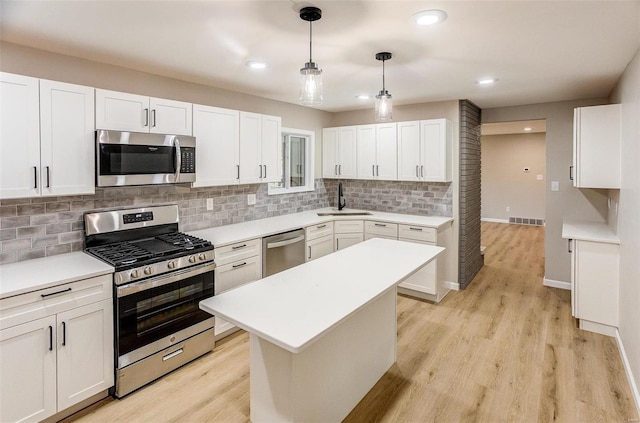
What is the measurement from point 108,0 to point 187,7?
389mm

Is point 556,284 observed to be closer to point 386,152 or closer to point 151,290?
point 386,152

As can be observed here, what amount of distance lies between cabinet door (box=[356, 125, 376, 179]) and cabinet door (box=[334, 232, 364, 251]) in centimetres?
86

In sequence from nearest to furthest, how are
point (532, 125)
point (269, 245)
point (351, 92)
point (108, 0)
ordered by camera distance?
1. point (108, 0)
2. point (269, 245)
3. point (351, 92)
4. point (532, 125)

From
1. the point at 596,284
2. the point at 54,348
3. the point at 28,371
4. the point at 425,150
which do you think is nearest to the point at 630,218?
the point at 596,284

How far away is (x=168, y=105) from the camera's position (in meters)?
3.00

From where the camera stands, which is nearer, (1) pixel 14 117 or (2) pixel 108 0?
(2) pixel 108 0

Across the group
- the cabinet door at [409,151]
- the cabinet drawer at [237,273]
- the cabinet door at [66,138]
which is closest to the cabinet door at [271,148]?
the cabinet drawer at [237,273]

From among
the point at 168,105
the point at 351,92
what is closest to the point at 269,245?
the point at 168,105

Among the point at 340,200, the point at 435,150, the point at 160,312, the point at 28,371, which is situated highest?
the point at 435,150

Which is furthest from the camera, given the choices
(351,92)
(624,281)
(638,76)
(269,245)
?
(351,92)

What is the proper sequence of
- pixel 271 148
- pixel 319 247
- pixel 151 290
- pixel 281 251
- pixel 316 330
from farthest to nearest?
pixel 319 247 → pixel 271 148 → pixel 281 251 → pixel 151 290 → pixel 316 330

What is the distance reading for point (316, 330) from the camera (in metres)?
1.51

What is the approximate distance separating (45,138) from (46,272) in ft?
2.86

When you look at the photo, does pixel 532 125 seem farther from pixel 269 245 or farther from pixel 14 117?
pixel 14 117
